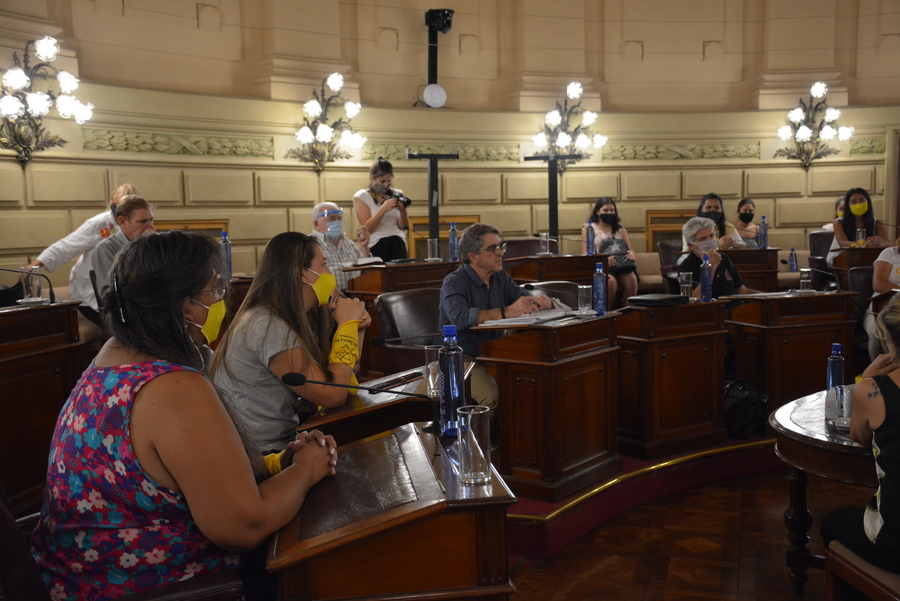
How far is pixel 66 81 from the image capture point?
19.2 ft

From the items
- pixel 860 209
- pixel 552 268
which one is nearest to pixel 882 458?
pixel 552 268

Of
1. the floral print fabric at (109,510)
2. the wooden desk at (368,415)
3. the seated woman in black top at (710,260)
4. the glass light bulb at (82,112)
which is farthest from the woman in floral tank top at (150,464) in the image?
the glass light bulb at (82,112)

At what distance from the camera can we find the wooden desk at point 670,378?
147 inches

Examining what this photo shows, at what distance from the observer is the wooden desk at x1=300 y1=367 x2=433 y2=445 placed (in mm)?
2227

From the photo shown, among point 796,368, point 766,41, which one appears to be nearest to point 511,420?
point 796,368

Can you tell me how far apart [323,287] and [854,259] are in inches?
213

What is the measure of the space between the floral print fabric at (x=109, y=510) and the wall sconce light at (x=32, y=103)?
5185mm

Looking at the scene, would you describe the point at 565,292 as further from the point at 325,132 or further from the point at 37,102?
the point at 37,102

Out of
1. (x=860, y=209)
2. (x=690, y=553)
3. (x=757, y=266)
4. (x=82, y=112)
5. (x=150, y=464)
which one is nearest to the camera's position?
(x=150, y=464)

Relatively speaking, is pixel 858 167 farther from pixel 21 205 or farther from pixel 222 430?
pixel 222 430

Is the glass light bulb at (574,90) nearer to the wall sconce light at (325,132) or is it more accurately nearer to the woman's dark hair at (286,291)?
the wall sconce light at (325,132)

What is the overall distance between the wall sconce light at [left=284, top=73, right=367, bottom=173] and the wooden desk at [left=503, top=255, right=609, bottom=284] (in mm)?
2576

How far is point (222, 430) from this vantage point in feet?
4.33

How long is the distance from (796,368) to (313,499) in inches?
142
